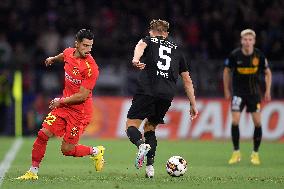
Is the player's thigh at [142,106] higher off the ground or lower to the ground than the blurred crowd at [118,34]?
lower

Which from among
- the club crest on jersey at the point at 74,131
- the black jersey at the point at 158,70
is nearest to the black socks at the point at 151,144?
the black jersey at the point at 158,70

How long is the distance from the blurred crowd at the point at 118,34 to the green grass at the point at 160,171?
11.3 ft

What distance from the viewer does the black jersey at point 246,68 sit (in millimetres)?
15484

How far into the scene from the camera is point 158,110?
11.8 m

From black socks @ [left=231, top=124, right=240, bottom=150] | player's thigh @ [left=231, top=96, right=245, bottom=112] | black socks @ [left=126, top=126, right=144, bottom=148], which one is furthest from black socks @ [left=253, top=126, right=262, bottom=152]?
black socks @ [left=126, top=126, right=144, bottom=148]

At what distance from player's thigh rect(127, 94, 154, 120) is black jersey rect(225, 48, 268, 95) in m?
4.23

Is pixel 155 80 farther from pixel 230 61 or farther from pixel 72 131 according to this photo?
pixel 230 61

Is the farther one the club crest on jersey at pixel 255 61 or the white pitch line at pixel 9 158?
the club crest on jersey at pixel 255 61

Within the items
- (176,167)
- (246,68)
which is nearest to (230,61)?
(246,68)

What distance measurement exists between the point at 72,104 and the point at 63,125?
13.7 inches

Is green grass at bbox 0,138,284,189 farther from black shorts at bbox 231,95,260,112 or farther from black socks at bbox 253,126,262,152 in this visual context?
black shorts at bbox 231,95,260,112

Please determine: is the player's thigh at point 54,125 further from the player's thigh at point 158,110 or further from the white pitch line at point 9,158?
the player's thigh at point 158,110

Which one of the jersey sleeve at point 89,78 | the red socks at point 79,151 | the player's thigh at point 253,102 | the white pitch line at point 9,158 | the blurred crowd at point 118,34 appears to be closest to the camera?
the jersey sleeve at point 89,78

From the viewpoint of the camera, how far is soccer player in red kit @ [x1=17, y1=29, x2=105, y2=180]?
11344 mm
